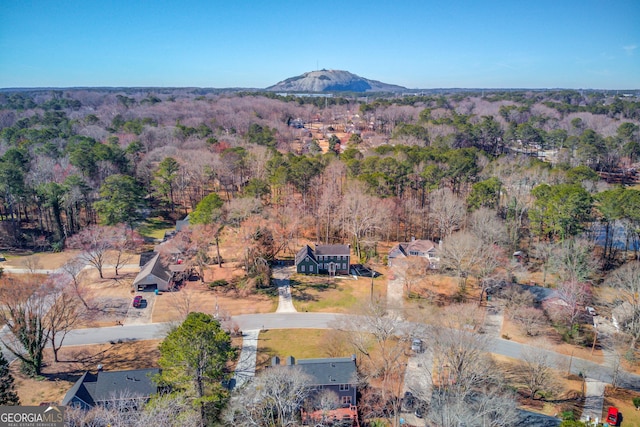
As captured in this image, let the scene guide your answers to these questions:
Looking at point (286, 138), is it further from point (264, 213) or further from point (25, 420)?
point (25, 420)

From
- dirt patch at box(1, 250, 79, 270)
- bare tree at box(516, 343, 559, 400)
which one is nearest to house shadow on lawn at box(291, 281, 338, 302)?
bare tree at box(516, 343, 559, 400)

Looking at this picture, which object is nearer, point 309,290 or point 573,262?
point 573,262

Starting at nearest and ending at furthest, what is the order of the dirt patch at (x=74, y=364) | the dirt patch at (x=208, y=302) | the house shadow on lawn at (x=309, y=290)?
the dirt patch at (x=74, y=364) < the dirt patch at (x=208, y=302) < the house shadow on lawn at (x=309, y=290)

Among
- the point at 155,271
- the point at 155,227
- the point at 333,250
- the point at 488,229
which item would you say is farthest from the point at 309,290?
the point at 155,227

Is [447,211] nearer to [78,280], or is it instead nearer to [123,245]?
[123,245]

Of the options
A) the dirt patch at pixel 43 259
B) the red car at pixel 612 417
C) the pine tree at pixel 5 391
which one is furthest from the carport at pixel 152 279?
the red car at pixel 612 417

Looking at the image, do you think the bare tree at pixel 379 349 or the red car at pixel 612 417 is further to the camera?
the bare tree at pixel 379 349

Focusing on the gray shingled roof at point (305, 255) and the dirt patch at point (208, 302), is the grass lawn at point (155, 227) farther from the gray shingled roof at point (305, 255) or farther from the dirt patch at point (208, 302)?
the gray shingled roof at point (305, 255)
